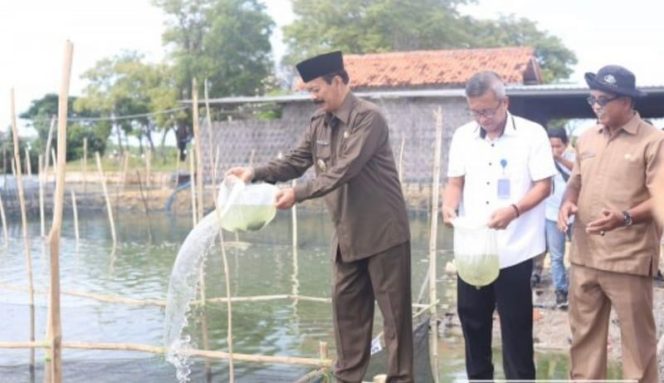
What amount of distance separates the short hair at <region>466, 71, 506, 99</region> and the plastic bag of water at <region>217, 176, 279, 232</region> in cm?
94

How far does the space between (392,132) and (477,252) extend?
15.4m

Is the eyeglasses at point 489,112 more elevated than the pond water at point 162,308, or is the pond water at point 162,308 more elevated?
the eyeglasses at point 489,112

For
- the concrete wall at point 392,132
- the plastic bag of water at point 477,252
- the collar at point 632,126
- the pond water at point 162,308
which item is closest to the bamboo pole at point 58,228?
the plastic bag of water at point 477,252

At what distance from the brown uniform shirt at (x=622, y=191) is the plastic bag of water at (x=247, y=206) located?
135cm

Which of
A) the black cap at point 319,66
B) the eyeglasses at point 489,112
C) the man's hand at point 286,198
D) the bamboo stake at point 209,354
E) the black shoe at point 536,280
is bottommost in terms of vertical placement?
the black shoe at point 536,280

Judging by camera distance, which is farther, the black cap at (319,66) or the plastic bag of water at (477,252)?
the black cap at (319,66)

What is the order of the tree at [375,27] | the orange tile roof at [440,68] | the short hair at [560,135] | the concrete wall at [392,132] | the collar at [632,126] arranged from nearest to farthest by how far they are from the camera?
1. the collar at [632,126]
2. the short hair at [560,135]
3. the concrete wall at [392,132]
4. the orange tile roof at [440,68]
5. the tree at [375,27]

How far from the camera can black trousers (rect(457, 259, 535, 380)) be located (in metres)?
3.35

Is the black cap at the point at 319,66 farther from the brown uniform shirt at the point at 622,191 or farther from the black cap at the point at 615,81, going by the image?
the brown uniform shirt at the point at 622,191

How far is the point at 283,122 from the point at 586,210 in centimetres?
1698

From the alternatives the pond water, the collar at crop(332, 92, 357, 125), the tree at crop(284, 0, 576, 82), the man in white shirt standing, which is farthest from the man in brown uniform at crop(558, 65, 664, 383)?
the tree at crop(284, 0, 576, 82)

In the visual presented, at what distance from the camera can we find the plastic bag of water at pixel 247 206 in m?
3.55

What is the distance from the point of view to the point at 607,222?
3.17 metres

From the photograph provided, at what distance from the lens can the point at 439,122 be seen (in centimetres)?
711
